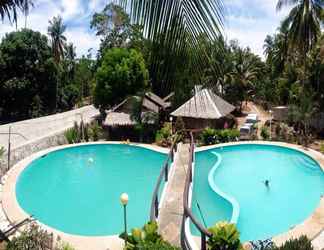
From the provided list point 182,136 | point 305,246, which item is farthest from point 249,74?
point 305,246

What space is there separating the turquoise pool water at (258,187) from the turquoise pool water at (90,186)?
2275 millimetres

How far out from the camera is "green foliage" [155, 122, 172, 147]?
17688 millimetres

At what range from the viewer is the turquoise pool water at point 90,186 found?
10.2m

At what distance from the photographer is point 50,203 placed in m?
11.7

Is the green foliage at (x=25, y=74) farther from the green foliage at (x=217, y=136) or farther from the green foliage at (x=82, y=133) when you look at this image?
the green foliage at (x=217, y=136)

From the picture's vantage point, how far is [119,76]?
70.1ft

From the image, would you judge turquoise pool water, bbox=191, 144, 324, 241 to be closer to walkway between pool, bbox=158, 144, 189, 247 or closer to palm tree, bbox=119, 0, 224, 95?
walkway between pool, bbox=158, 144, 189, 247

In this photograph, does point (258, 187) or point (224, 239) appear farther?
point (258, 187)

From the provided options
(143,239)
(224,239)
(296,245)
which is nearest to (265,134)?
(296,245)

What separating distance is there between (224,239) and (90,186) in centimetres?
860

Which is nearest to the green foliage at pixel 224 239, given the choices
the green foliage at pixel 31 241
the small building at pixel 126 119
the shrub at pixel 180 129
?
the green foliage at pixel 31 241

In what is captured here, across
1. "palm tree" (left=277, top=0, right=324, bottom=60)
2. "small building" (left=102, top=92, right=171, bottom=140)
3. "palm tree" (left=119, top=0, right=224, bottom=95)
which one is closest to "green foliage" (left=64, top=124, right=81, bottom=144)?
"small building" (left=102, top=92, right=171, bottom=140)

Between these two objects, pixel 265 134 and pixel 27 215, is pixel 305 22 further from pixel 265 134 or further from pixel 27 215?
pixel 27 215

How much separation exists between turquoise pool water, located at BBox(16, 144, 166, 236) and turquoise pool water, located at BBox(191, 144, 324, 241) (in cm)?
228
